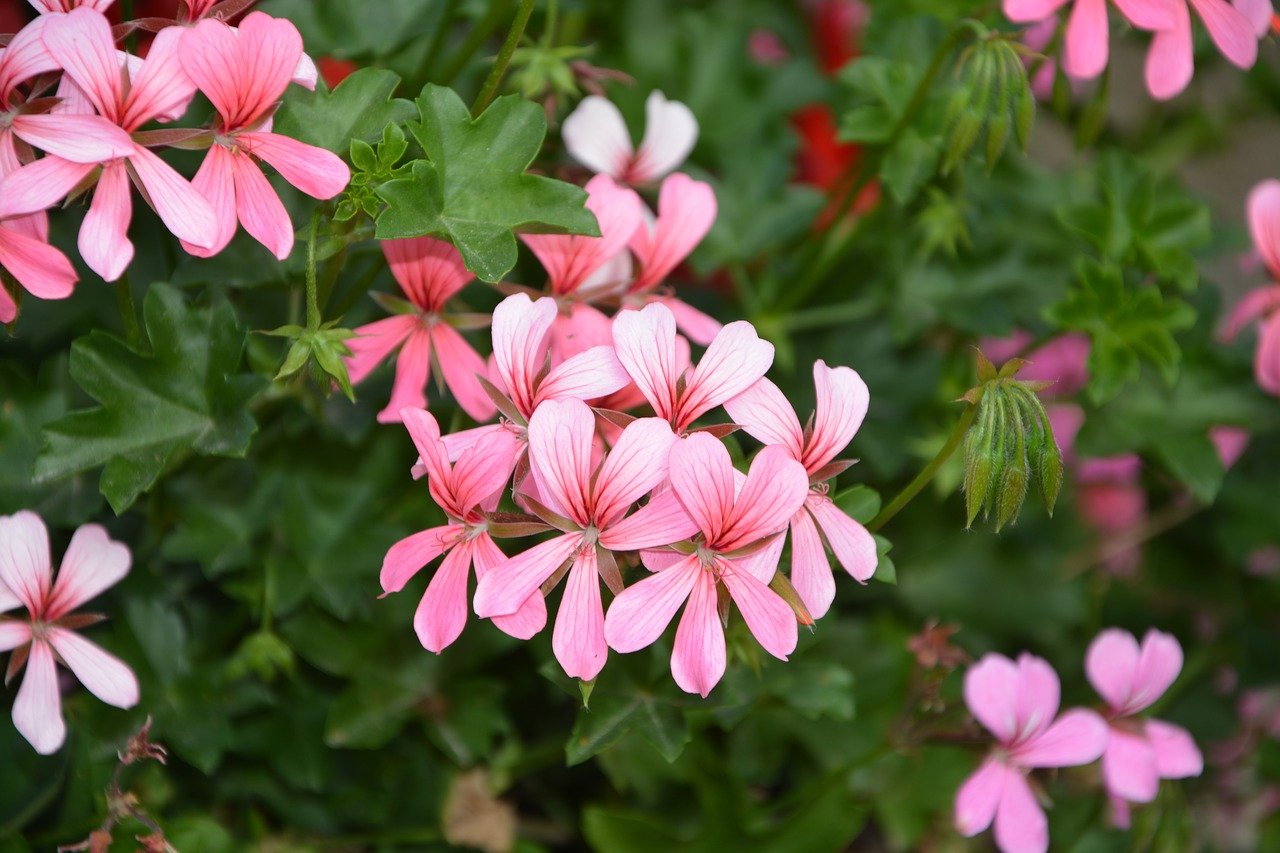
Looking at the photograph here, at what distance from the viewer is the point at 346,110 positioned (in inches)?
42.5

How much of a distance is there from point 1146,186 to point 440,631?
1.01 meters

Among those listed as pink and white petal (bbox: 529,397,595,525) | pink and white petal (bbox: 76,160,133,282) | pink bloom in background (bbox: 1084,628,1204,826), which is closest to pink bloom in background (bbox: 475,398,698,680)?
pink and white petal (bbox: 529,397,595,525)

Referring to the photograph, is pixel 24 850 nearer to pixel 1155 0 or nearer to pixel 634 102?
pixel 634 102

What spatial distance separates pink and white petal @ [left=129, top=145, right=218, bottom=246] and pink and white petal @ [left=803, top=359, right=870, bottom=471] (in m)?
0.48

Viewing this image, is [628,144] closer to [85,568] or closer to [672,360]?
[672,360]

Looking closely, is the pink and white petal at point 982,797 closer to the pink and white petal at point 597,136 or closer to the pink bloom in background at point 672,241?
the pink bloom in background at point 672,241

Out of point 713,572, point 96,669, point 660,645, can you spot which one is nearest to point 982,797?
point 660,645

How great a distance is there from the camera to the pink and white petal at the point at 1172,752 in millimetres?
1228

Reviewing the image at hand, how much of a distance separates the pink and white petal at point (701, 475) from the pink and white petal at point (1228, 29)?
0.63 meters

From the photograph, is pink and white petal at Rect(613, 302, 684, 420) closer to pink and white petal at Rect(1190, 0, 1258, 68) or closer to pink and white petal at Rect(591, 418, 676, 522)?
pink and white petal at Rect(591, 418, 676, 522)

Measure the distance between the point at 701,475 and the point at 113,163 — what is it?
52 centimetres

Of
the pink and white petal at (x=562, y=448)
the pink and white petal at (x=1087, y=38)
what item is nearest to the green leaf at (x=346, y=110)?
the pink and white petal at (x=562, y=448)

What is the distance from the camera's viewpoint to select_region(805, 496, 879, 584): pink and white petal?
3.09 ft

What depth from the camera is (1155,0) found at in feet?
3.50
